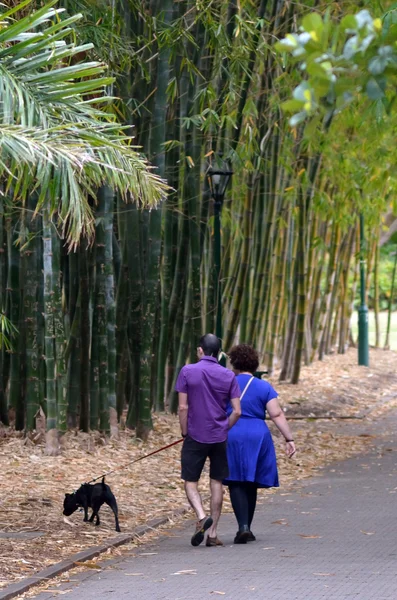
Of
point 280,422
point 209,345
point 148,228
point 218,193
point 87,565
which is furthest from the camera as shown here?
point 218,193

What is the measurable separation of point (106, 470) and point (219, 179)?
368 centimetres

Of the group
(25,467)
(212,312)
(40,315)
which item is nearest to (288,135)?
(212,312)

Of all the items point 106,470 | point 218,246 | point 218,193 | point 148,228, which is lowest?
point 106,470

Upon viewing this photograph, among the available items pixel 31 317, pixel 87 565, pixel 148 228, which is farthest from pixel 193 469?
pixel 148 228

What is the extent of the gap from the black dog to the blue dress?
82cm

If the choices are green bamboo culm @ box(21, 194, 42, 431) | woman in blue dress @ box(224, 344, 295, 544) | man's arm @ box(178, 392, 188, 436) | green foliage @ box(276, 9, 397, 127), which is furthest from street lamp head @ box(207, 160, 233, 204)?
green foliage @ box(276, 9, 397, 127)

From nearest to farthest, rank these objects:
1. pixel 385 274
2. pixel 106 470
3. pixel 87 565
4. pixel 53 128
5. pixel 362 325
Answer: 1. pixel 53 128
2. pixel 87 565
3. pixel 106 470
4. pixel 362 325
5. pixel 385 274

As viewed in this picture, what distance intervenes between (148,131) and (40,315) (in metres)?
2.41

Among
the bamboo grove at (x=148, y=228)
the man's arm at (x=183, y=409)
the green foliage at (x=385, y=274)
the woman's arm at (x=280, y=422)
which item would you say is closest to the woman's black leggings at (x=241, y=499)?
the woman's arm at (x=280, y=422)

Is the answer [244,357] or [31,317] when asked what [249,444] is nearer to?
[244,357]

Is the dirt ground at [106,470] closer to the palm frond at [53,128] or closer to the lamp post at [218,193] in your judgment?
the lamp post at [218,193]

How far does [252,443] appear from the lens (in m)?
6.93

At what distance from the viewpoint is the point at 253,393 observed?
274 inches

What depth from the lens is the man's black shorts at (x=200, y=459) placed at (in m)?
6.78
